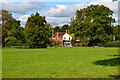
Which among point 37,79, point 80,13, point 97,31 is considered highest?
point 80,13

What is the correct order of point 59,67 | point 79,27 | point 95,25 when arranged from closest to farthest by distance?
point 59,67 < point 95,25 < point 79,27

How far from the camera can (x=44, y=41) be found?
49625mm

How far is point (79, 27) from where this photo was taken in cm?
6341

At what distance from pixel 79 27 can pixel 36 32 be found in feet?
60.7

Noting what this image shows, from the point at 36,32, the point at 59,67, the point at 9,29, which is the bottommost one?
the point at 59,67

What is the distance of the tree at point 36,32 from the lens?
4859 centimetres

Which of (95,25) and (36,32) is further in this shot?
(95,25)

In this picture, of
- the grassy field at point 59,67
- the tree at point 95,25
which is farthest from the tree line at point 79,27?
the grassy field at point 59,67

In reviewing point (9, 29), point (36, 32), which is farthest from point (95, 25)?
point (9, 29)

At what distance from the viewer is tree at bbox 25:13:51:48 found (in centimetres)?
4859

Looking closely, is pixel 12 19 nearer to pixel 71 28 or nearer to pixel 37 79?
pixel 71 28

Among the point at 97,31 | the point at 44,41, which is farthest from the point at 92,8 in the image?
the point at 44,41

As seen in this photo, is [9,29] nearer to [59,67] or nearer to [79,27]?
[79,27]

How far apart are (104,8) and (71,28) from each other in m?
11.9
